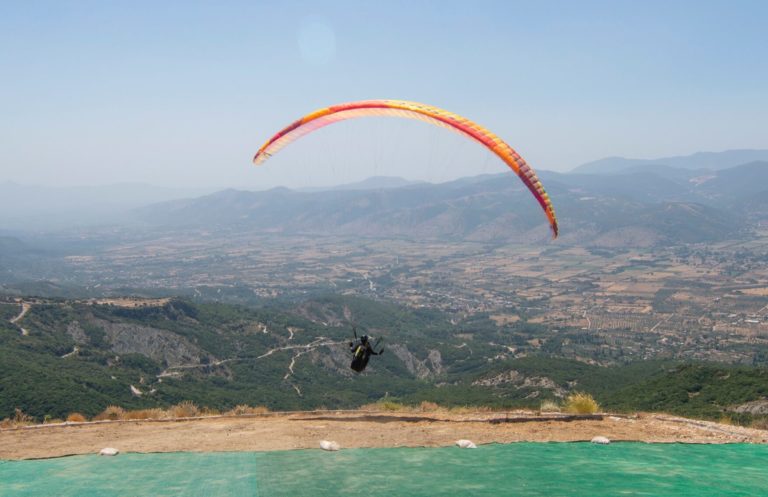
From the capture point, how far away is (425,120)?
1038 inches

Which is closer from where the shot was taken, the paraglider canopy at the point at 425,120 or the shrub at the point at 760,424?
the shrub at the point at 760,424

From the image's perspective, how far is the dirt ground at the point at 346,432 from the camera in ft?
60.1

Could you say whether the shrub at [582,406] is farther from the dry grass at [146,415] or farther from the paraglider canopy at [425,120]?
the dry grass at [146,415]

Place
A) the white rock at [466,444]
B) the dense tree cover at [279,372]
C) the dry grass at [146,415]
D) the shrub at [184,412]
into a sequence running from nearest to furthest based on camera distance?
the white rock at [466,444]
the dry grass at [146,415]
the shrub at [184,412]
the dense tree cover at [279,372]

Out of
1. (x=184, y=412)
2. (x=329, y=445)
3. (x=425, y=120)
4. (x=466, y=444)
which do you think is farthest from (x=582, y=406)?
(x=184, y=412)

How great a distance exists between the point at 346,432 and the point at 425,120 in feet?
47.8

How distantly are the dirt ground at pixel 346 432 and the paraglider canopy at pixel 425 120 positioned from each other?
8.19m

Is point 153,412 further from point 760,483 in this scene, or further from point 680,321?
point 680,321

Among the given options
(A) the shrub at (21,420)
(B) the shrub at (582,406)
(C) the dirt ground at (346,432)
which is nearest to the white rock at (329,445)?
(C) the dirt ground at (346,432)

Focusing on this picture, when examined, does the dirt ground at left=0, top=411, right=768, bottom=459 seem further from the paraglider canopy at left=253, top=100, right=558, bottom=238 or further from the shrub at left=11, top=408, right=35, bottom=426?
the paraglider canopy at left=253, top=100, right=558, bottom=238

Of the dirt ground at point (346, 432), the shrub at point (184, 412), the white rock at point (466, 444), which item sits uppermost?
the white rock at point (466, 444)

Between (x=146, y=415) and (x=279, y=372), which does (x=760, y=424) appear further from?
(x=279, y=372)

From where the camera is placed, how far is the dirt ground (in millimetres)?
18312

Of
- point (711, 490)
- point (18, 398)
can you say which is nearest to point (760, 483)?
point (711, 490)
